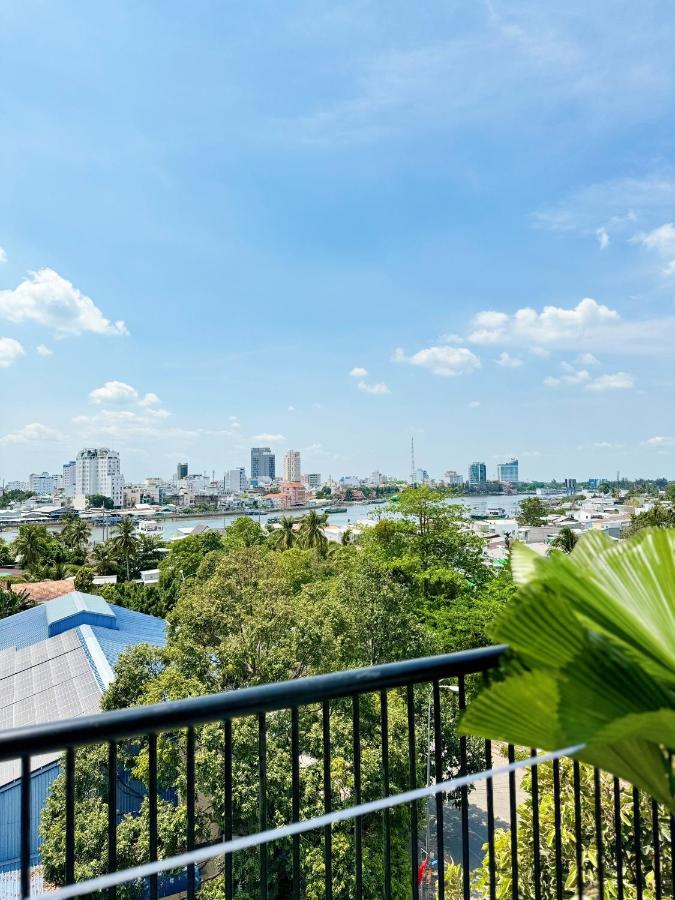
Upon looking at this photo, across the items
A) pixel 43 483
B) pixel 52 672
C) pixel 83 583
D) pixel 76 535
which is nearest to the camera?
pixel 52 672

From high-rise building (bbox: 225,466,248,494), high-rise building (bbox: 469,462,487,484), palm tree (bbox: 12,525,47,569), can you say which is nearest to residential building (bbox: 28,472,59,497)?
high-rise building (bbox: 225,466,248,494)

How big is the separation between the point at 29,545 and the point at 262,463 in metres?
153

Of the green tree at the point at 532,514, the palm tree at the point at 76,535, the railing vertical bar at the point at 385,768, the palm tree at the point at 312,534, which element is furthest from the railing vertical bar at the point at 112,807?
the green tree at the point at 532,514

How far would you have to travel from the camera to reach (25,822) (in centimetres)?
109

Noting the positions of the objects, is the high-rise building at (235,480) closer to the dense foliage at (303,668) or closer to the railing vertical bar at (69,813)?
the dense foliage at (303,668)

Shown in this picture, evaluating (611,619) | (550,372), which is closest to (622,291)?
(550,372)

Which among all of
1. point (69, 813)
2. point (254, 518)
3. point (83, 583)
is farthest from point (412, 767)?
point (254, 518)

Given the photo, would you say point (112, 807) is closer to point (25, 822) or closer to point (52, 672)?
point (25, 822)

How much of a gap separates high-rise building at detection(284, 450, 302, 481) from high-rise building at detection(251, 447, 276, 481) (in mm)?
17862

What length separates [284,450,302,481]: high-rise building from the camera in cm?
17475

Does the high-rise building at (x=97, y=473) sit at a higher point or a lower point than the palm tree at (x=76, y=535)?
higher

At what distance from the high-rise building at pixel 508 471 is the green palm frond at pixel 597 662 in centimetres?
19434

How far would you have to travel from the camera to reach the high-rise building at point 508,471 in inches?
7451

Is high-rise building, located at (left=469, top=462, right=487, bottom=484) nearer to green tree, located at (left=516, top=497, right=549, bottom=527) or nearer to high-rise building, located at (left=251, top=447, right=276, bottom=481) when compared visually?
high-rise building, located at (left=251, top=447, right=276, bottom=481)
